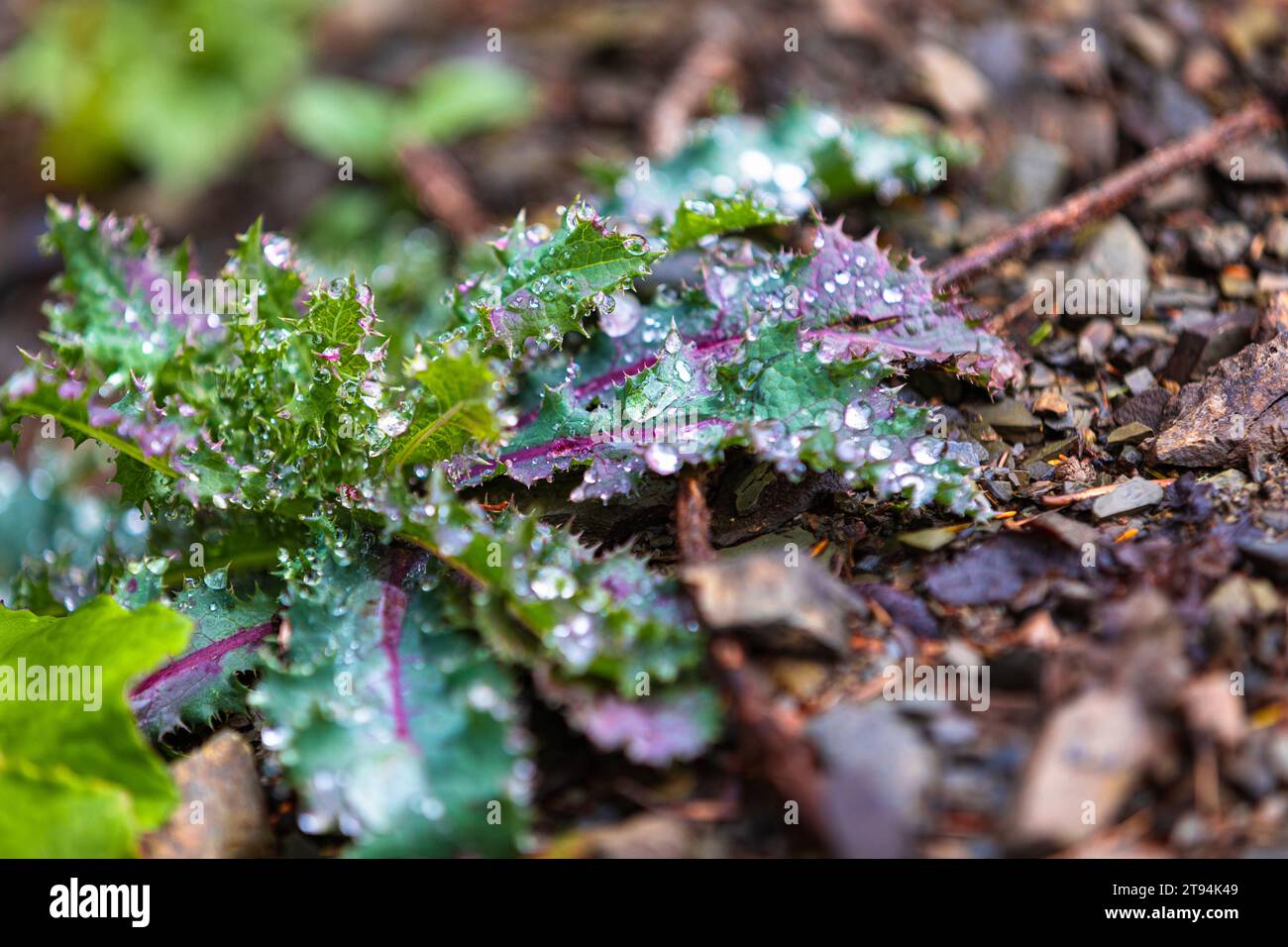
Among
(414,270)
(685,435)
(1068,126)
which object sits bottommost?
(685,435)

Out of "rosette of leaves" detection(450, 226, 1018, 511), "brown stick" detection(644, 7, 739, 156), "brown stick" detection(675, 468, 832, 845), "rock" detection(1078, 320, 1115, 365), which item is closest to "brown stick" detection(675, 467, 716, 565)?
"rosette of leaves" detection(450, 226, 1018, 511)

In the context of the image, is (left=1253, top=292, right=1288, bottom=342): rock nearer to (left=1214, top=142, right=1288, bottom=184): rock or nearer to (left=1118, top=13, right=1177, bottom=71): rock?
(left=1214, top=142, right=1288, bottom=184): rock

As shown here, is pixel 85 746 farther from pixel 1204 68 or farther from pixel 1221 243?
pixel 1204 68

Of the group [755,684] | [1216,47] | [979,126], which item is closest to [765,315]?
[755,684]

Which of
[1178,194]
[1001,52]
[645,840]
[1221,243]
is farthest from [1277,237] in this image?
[645,840]

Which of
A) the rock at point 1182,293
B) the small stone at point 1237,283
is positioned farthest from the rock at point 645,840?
the small stone at point 1237,283
